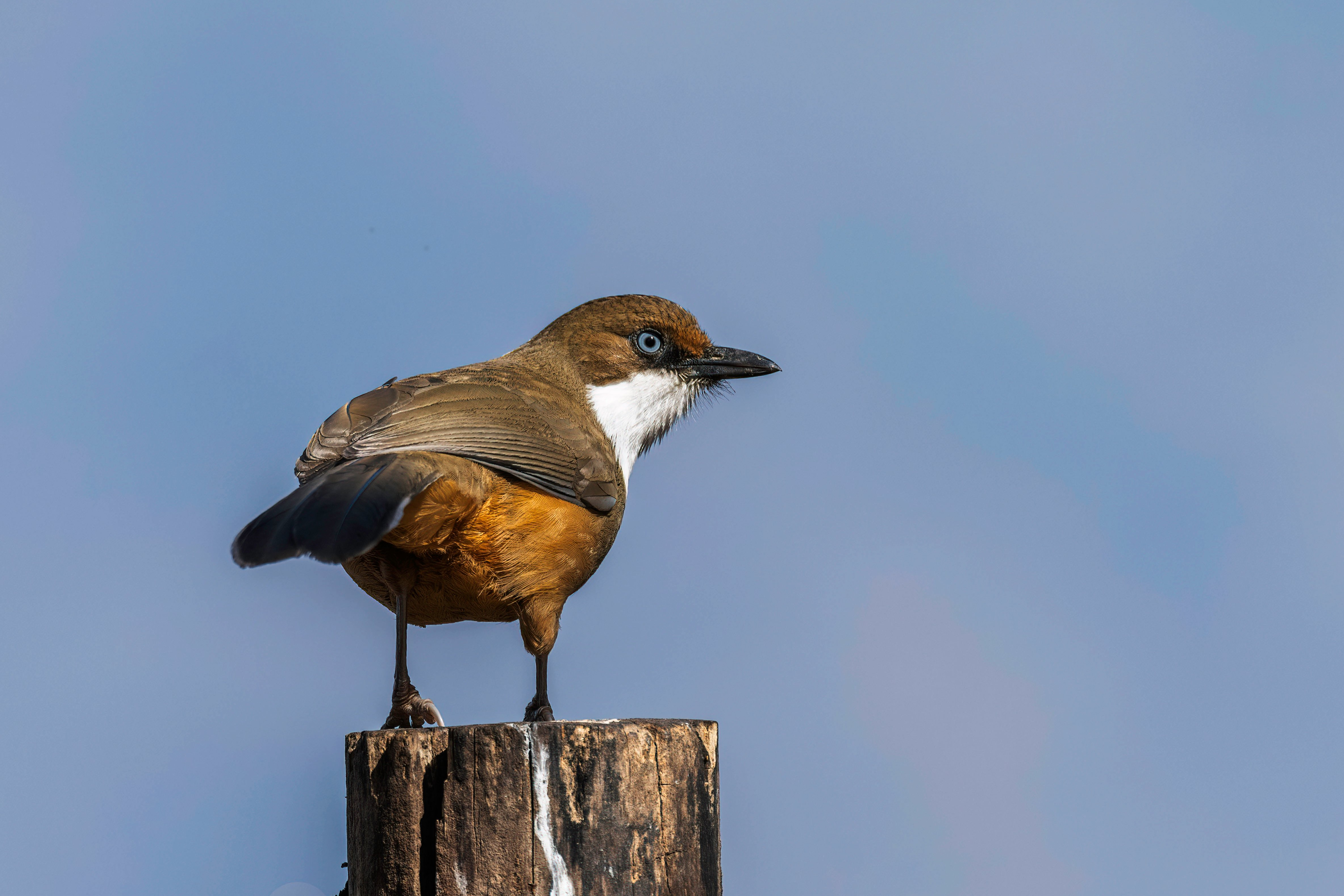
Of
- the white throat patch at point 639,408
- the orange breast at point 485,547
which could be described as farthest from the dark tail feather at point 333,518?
the white throat patch at point 639,408

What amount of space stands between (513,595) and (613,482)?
0.69 metres

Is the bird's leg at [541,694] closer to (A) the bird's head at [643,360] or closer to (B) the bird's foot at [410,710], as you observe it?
(B) the bird's foot at [410,710]

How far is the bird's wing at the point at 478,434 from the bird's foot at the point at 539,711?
30.0 inches

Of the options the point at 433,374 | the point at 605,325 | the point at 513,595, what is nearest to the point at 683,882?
the point at 513,595

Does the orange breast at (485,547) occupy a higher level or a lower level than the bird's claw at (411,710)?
higher

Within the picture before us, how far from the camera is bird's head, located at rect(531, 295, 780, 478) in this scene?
5605 mm

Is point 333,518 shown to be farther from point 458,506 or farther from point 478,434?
point 478,434

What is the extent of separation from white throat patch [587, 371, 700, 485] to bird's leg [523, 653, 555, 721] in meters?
1.06

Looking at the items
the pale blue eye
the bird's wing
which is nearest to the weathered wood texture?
the bird's wing

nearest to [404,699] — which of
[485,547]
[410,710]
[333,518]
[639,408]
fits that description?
[410,710]

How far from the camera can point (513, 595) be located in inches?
173

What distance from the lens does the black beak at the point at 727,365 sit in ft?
18.8

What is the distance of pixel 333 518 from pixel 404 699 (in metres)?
1.13

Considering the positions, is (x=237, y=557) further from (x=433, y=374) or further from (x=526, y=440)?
(x=433, y=374)
